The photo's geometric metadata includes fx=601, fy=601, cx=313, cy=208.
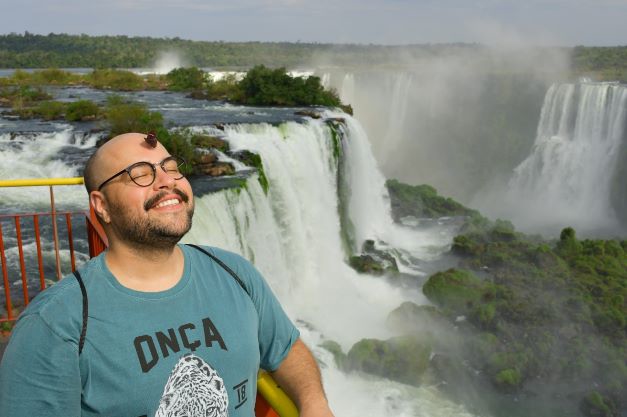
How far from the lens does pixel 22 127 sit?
14492mm

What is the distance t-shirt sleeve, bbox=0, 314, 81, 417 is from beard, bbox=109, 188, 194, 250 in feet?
1.15

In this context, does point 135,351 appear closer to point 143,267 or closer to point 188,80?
point 143,267

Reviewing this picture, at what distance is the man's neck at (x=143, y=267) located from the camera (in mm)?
1704

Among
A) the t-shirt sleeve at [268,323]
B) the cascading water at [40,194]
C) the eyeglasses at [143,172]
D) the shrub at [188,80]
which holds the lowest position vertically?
the cascading water at [40,194]

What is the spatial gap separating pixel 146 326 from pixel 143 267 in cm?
19

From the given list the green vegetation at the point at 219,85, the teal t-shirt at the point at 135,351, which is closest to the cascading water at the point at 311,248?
the green vegetation at the point at 219,85

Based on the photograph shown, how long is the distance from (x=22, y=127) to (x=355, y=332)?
31.0ft

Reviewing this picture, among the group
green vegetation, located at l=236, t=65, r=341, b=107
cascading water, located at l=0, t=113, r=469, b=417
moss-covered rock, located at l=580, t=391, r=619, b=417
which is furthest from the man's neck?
green vegetation, located at l=236, t=65, r=341, b=107

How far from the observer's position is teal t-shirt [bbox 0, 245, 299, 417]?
1478mm

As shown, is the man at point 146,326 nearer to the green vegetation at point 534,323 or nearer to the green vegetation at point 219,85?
the green vegetation at point 534,323

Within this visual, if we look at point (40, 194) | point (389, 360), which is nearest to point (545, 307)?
point (389, 360)

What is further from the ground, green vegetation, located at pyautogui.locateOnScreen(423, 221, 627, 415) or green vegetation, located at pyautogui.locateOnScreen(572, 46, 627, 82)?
green vegetation, located at pyautogui.locateOnScreen(572, 46, 627, 82)

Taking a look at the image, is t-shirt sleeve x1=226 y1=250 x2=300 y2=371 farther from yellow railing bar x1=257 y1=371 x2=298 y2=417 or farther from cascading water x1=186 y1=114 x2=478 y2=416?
cascading water x1=186 y1=114 x2=478 y2=416

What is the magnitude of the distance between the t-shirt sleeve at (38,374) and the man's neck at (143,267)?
26cm
